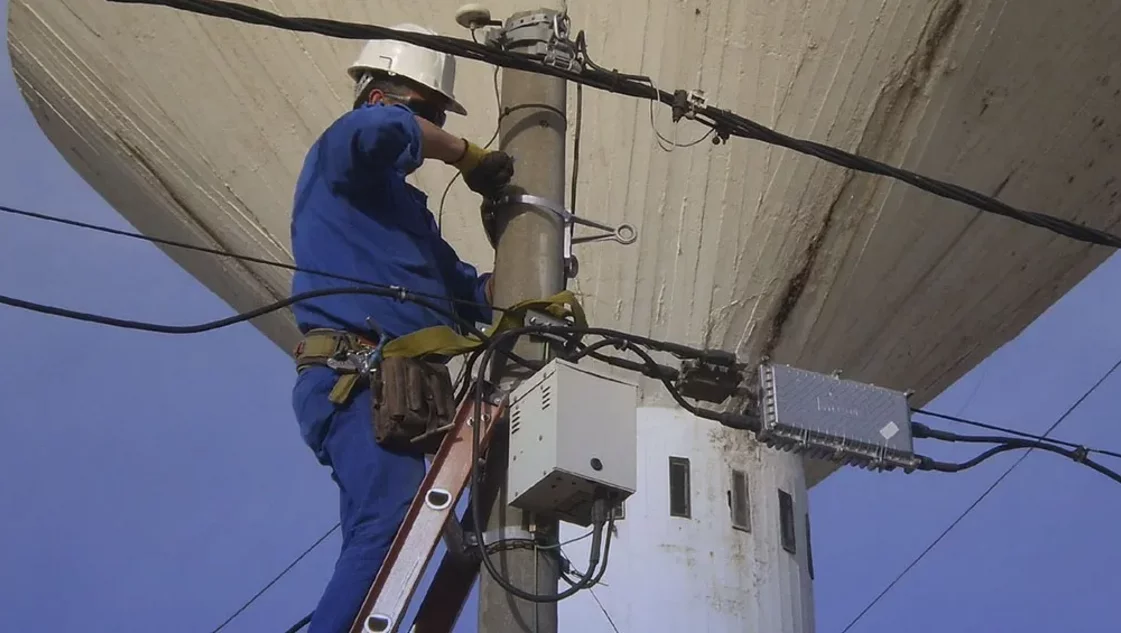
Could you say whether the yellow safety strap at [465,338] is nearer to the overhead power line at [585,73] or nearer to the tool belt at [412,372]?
the tool belt at [412,372]

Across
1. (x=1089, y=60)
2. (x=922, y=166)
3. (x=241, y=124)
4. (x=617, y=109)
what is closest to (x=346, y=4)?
(x=241, y=124)

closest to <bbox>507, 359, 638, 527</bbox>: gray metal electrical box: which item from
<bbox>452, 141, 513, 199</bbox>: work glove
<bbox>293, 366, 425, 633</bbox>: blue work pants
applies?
<bbox>293, 366, 425, 633</bbox>: blue work pants

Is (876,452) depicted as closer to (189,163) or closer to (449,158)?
(449,158)

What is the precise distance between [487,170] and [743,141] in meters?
2.49

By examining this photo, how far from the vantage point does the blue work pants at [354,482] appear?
377cm

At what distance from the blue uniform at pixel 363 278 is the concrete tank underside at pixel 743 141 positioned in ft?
5.75

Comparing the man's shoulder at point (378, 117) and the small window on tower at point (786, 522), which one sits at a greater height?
the small window on tower at point (786, 522)

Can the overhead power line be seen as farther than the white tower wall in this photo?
No

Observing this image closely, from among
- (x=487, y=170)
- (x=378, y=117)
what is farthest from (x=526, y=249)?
(x=378, y=117)

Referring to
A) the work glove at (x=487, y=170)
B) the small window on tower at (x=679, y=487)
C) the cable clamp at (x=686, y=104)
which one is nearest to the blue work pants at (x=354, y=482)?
the work glove at (x=487, y=170)

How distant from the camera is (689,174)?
249 inches

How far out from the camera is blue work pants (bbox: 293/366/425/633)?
12.4 feet

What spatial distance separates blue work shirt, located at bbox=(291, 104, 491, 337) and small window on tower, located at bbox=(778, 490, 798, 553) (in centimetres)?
225

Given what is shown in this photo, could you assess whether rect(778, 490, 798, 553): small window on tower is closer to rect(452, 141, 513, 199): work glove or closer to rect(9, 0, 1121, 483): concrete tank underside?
rect(9, 0, 1121, 483): concrete tank underside
